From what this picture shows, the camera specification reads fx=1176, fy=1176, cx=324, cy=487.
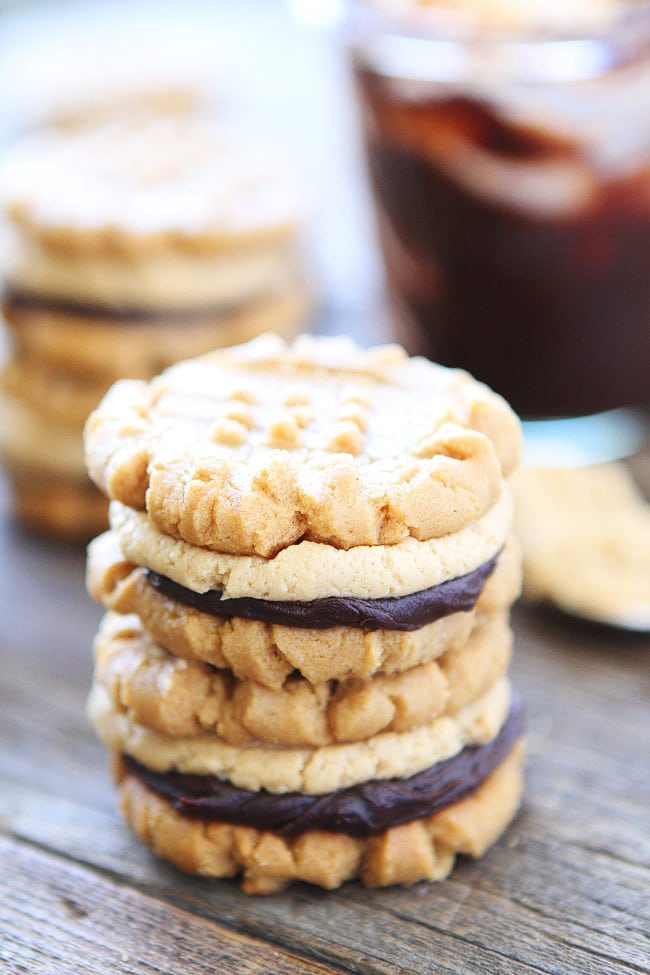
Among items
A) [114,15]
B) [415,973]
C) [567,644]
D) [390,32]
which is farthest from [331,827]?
[114,15]

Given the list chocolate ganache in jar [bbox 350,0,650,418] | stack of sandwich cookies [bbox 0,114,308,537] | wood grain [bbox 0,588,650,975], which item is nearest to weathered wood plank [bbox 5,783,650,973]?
wood grain [bbox 0,588,650,975]

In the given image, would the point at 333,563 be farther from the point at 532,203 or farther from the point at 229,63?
the point at 229,63

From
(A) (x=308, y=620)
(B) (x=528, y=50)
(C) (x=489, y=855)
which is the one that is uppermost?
(B) (x=528, y=50)

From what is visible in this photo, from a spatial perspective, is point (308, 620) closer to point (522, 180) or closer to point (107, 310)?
point (107, 310)

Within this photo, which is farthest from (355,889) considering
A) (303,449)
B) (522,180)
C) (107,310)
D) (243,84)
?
(243,84)

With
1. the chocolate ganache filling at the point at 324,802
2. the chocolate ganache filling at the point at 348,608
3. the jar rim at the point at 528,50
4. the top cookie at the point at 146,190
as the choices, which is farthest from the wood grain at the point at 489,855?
the jar rim at the point at 528,50

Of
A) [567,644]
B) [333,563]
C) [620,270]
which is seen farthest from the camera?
[620,270]

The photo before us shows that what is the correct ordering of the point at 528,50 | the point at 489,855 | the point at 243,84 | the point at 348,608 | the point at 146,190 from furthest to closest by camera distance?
the point at 243,84, the point at 146,190, the point at 528,50, the point at 489,855, the point at 348,608
